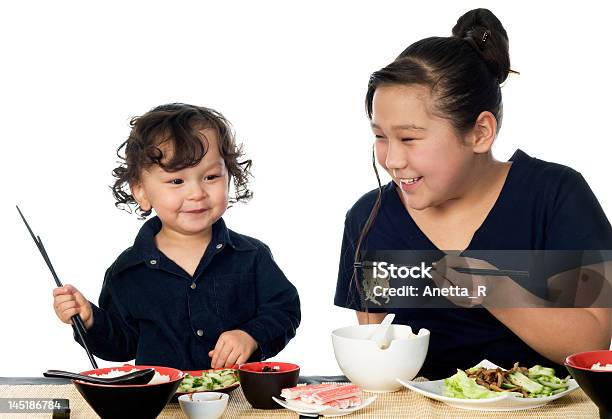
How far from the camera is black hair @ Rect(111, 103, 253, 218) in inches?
67.7

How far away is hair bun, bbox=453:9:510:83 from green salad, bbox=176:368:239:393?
31.8 inches

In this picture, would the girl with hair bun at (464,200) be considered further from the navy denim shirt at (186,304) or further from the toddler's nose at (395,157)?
the navy denim shirt at (186,304)

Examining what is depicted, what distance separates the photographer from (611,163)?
2900mm

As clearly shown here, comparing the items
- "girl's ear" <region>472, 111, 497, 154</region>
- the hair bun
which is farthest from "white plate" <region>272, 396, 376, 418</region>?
the hair bun

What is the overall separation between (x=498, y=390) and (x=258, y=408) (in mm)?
375

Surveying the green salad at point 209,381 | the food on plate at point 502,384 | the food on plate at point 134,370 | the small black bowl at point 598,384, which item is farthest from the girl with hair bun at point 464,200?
the food on plate at point 134,370

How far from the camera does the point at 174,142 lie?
5.67ft

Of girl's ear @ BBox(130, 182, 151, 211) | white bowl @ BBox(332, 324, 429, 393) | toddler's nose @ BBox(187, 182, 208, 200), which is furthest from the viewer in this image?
girl's ear @ BBox(130, 182, 151, 211)

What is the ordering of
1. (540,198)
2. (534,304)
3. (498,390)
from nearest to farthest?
(498,390) < (534,304) < (540,198)

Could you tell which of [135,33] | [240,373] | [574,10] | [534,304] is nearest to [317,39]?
[135,33]

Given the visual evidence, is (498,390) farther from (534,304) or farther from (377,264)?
(377,264)

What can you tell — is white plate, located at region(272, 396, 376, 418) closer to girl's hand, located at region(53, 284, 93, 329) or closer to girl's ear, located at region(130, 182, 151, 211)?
girl's hand, located at region(53, 284, 93, 329)

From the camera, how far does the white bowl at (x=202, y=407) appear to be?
127 centimetres

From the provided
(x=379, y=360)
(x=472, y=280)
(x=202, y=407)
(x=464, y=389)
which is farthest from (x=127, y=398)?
(x=472, y=280)
